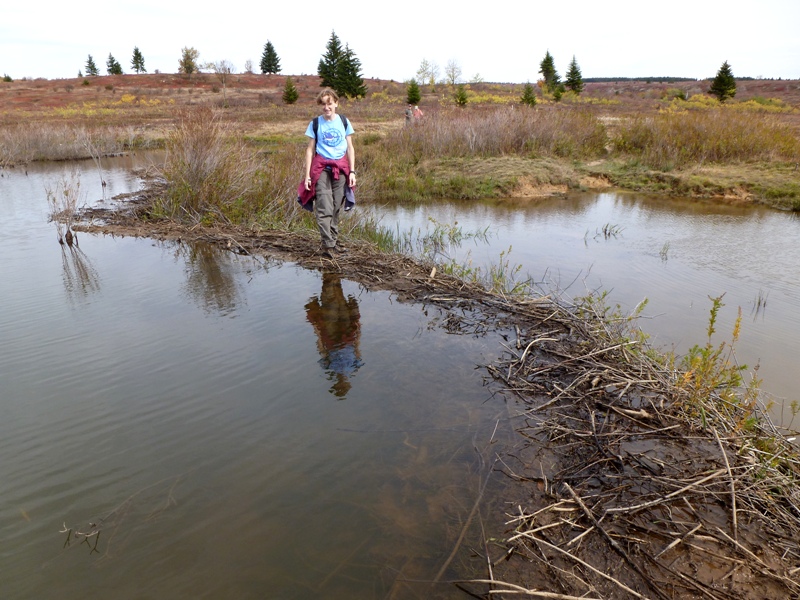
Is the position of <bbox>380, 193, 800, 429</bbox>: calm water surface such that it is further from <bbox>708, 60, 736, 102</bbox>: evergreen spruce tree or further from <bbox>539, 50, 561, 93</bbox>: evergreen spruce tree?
<bbox>539, 50, 561, 93</bbox>: evergreen spruce tree

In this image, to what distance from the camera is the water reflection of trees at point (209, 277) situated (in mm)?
5457

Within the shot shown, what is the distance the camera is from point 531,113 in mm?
16750

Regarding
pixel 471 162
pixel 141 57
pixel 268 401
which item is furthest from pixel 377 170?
pixel 141 57

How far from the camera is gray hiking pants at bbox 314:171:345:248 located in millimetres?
6297

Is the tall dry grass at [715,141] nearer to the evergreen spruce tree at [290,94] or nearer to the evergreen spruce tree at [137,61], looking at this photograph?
the evergreen spruce tree at [290,94]

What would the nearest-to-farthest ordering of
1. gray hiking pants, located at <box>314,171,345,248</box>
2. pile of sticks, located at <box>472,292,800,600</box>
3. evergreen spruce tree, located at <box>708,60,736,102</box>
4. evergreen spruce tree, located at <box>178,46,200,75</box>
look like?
pile of sticks, located at <box>472,292,800,600</box> → gray hiking pants, located at <box>314,171,345,248</box> → evergreen spruce tree, located at <box>708,60,736,102</box> → evergreen spruce tree, located at <box>178,46,200,75</box>

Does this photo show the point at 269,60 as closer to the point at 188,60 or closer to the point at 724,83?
the point at 188,60

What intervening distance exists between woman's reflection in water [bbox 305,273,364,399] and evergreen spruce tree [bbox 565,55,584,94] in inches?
2173

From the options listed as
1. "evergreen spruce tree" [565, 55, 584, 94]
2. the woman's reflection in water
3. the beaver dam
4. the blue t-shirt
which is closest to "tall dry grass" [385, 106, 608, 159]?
the blue t-shirt

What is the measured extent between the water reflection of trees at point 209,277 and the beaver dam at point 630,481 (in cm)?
308

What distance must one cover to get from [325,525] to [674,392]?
2397 mm

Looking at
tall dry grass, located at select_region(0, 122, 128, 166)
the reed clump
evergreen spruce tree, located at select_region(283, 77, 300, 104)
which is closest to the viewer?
the reed clump

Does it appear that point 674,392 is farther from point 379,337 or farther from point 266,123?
point 266,123

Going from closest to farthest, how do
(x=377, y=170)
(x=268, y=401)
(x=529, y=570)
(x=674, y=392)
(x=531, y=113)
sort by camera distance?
1. (x=529, y=570)
2. (x=674, y=392)
3. (x=268, y=401)
4. (x=377, y=170)
5. (x=531, y=113)
